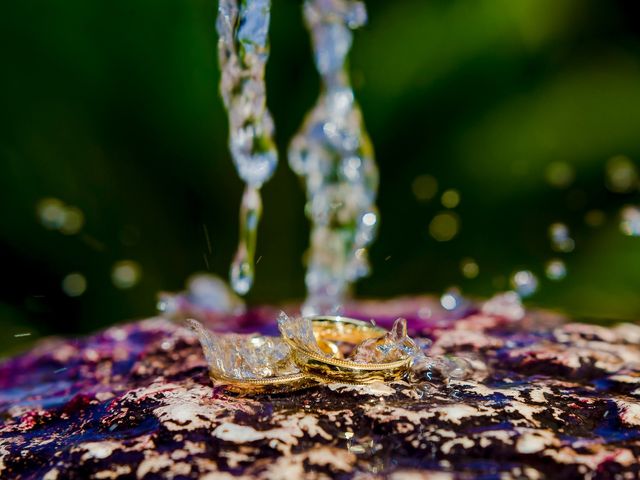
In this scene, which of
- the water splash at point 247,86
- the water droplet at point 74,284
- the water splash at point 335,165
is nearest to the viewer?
the water splash at point 247,86

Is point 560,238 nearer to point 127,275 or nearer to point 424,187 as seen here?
point 424,187

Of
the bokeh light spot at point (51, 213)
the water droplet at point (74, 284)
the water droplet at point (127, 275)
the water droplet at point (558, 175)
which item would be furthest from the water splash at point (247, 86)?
the water droplet at point (558, 175)

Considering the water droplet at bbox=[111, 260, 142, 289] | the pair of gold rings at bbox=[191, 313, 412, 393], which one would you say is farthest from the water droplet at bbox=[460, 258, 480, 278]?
the pair of gold rings at bbox=[191, 313, 412, 393]

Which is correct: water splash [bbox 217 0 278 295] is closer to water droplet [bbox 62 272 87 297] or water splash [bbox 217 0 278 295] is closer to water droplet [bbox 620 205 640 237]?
water droplet [bbox 62 272 87 297]

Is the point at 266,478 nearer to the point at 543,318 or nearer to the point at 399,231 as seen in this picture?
the point at 543,318

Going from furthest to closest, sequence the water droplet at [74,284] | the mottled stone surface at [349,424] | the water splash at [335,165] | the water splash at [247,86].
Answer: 1. the water droplet at [74,284]
2. the water splash at [335,165]
3. the water splash at [247,86]
4. the mottled stone surface at [349,424]

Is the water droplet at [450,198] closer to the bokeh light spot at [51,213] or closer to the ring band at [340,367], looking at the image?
the bokeh light spot at [51,213]
